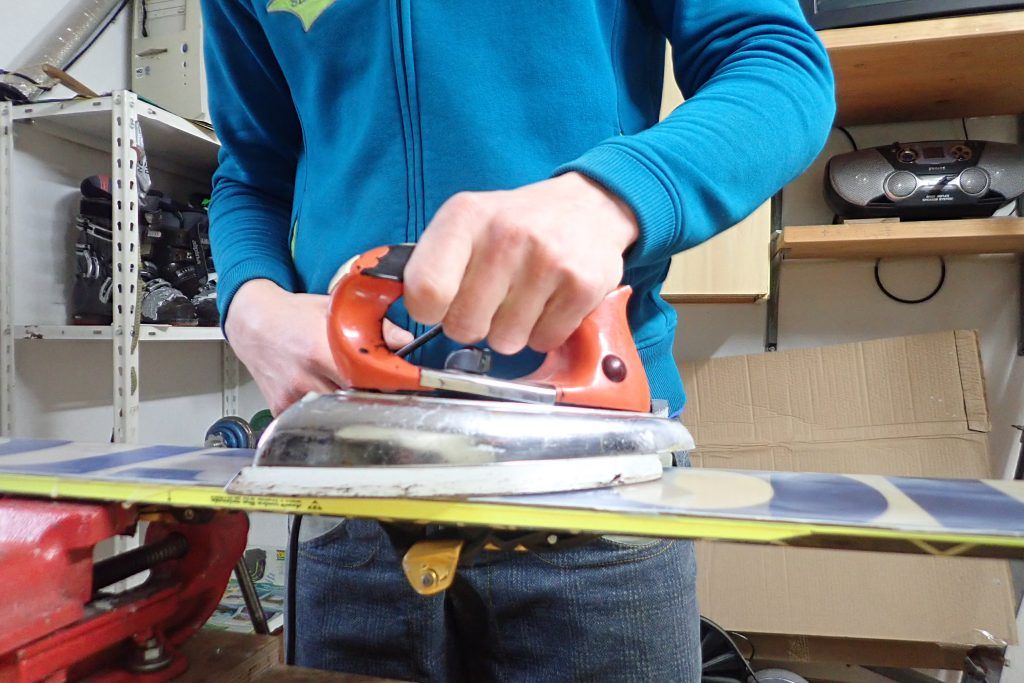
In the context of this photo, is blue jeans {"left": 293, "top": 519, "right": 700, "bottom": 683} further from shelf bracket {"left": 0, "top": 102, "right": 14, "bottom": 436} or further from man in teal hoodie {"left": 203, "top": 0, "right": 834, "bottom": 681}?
shelf bracket {"left": 0, "top": 102, "right": 14, "bottom": 436}

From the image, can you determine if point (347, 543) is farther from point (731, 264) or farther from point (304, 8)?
point (731, 264)

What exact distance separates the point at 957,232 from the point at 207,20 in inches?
44.9

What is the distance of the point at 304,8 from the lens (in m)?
0.50

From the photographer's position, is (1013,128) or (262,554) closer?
(1013,128)

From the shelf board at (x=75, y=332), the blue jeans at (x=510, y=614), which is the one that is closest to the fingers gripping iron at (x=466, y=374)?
the blue jeans at (x=510, y=614)

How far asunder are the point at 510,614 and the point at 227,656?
0.21 meters

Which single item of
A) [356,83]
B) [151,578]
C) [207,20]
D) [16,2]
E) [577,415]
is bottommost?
[151,578]

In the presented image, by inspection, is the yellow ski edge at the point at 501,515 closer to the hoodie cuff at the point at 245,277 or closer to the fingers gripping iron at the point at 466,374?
the fingers gripping iron at the point at 466,374

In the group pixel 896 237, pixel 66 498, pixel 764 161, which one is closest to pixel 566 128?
pixel 764 161

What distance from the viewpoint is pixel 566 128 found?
0.45 meters

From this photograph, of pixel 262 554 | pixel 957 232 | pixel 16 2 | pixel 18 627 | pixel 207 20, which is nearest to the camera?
pixel 18 627

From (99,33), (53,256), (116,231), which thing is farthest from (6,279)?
(99,33)

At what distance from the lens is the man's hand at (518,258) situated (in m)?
0.31

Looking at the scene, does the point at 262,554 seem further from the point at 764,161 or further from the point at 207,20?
the point at 764,161
